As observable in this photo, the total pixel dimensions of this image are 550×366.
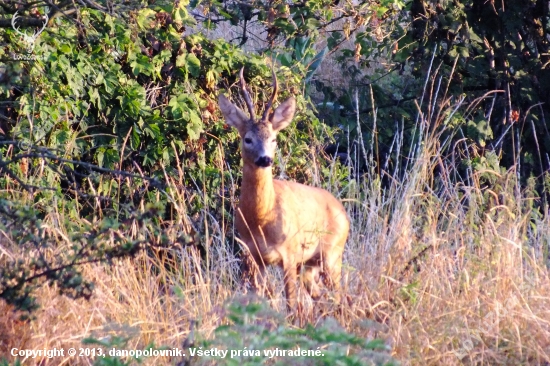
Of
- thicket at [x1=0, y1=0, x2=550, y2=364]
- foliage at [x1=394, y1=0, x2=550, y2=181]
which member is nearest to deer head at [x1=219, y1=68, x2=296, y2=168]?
thicket at [x1=0, y1=0, x2=550, y2=364]

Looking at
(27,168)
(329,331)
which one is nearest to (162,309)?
(329,331)

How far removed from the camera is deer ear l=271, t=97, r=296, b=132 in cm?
680

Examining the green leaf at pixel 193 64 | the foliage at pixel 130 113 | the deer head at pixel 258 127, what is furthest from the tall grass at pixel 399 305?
the green leaf at pixel 193 64

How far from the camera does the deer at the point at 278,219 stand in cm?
622

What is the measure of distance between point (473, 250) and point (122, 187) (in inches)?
127

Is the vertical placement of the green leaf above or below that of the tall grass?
above

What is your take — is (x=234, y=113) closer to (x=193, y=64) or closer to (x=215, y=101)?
(x=193, y=64)

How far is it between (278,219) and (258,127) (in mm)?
720

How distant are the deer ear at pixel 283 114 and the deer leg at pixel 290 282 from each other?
113 centimetres

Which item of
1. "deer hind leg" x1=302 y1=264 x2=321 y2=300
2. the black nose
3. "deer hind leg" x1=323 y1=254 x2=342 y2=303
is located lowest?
"deer hind leg" x1=302 y1=264 x2=321 y2=300

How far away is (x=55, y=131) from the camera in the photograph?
288 inches

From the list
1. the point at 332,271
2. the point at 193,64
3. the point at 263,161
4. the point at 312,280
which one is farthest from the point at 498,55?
the point at 312,280

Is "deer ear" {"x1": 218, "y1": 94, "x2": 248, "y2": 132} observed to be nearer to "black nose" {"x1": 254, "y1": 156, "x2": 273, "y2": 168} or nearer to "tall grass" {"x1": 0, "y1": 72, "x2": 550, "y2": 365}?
"black nose" {"x1": 254, "y1": 156, "x2": 273, "y2": 168}

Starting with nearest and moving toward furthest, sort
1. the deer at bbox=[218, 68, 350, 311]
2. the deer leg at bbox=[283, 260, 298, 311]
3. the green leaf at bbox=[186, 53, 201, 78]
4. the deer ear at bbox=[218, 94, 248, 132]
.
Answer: the deer leg at bbox=[283, 260, 298, 311] → the deer at bbox=[218, 68, 350, 311] → the deer ear at bbox=[218, 94, 248, 132] → the green leaf at bbox=[186, 53, 201, 78]
